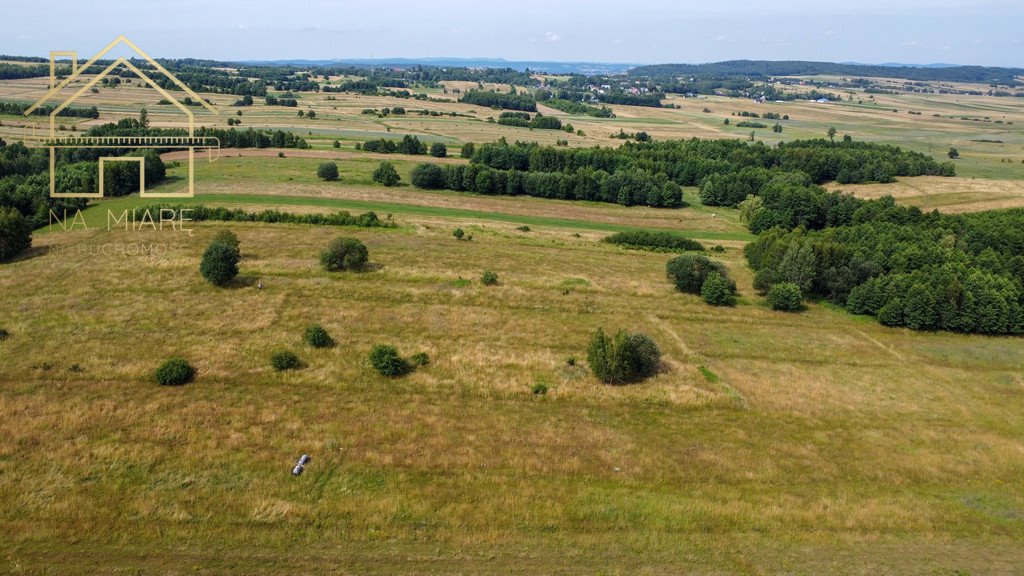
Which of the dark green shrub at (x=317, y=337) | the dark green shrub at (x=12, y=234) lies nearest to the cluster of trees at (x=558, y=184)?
the dark green shrub at (x=12, y=234)

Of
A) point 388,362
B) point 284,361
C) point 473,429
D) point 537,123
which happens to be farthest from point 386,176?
point 537,123

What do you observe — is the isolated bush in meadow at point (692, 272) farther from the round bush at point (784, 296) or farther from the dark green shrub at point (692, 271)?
the round bush at point (784, 296)

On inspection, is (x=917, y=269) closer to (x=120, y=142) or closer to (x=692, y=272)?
(x=692, y=272)

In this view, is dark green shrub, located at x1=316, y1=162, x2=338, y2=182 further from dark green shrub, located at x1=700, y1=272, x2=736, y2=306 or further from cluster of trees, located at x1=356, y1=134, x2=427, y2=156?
dark green shrub, located at x1=700, y1=272, x2=736, y2=306

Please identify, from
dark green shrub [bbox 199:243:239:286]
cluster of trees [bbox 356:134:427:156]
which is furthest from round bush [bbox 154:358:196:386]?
cluster of trees [bbox 356:134:427:156]

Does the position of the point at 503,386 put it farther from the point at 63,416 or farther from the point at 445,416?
the point at 63,416
